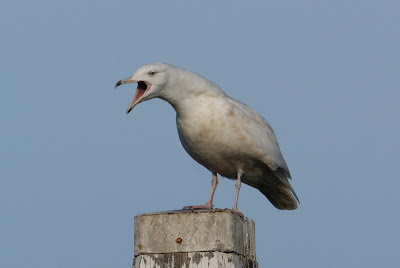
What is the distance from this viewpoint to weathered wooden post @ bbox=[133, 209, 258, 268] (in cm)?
560

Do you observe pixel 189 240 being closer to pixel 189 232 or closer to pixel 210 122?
pixel 189 232

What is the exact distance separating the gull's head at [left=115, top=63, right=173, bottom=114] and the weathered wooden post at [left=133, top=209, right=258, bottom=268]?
2150 millimetres

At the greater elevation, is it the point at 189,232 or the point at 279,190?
the point at 279,190

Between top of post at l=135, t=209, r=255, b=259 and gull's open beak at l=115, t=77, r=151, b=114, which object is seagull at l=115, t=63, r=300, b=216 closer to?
gull's open beak at l=115, t=77, r=151, b=114

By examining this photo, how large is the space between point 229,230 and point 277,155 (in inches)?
132

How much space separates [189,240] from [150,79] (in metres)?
2.56

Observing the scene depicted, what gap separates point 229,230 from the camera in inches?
225

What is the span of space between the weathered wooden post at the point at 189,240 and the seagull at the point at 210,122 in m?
1.94

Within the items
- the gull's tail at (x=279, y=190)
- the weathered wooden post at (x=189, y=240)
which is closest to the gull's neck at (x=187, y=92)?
the gull's tail at (x=279, y=190)

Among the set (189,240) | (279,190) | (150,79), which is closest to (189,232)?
(189,240)

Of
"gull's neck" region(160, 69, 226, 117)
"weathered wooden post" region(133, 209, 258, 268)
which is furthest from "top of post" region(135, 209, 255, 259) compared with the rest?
"gull's neck" region(160, 69, 226, 117)

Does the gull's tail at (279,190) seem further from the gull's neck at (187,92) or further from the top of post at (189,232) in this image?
the top of post at (189,232)

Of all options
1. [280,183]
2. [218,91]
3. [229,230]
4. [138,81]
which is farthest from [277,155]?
[229,230]

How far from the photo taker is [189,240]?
5652 millimetres
